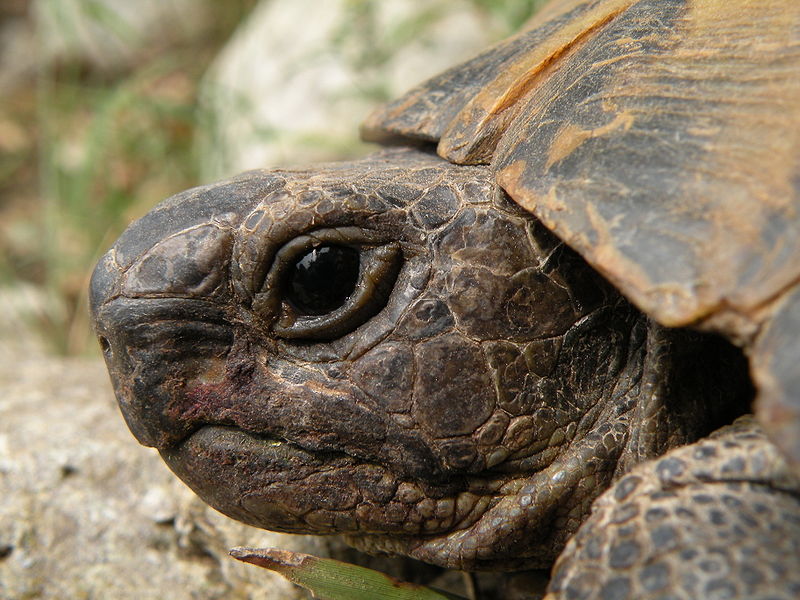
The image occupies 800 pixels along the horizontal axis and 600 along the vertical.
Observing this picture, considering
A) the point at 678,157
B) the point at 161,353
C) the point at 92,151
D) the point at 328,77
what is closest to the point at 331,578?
the point at 161,353

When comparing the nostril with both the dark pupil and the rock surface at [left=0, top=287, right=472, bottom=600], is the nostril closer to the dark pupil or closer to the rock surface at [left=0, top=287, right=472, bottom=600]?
the dark pupil

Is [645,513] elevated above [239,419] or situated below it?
below

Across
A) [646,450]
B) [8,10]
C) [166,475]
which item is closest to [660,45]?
[646,450]

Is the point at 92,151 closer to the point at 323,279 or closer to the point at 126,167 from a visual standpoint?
the point at 126,167

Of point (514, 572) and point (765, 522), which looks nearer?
point (765, 522)

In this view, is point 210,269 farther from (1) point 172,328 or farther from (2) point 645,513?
(2) point 645,513

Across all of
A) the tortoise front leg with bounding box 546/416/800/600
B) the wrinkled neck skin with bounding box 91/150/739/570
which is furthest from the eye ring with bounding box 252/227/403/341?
the tortoise front leg with bounding box 546/416/800/600

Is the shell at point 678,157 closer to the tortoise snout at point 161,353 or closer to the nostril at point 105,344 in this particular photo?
the tortoise snout at point 161,353
